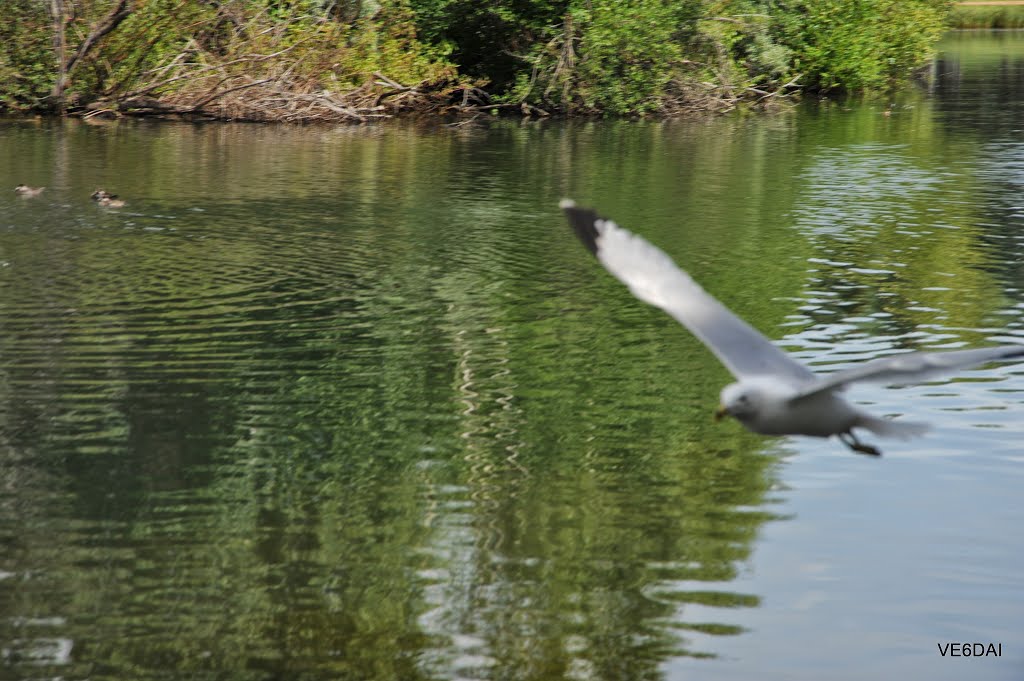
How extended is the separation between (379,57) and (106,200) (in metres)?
14.1

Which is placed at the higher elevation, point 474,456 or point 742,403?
point 742,403

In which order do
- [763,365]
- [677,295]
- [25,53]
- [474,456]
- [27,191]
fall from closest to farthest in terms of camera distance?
1. [763,365]
2. [677,295]
3. [474,456]
4. [27,191]
5. [25,53]

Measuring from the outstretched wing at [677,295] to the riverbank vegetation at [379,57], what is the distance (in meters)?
23.7

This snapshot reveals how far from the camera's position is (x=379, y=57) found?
101 ft

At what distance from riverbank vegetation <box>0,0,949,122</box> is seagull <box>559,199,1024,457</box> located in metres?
23.7

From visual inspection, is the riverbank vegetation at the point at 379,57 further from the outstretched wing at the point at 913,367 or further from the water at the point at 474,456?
the outstretched wing at the point at 913,367

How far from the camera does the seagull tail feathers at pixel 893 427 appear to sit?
15.7 feet

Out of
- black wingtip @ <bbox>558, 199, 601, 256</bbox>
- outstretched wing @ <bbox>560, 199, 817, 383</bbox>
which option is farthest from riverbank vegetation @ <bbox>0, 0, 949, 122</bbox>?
outstretched wing @ <bbox>560, 199, 817, 383</bbox>

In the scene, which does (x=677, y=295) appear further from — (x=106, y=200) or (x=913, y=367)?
(x=106, y=200)

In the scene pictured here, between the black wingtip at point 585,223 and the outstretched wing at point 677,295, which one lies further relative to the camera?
the black wingtip at point 585,223

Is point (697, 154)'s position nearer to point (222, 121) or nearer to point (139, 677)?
point (222, 121)

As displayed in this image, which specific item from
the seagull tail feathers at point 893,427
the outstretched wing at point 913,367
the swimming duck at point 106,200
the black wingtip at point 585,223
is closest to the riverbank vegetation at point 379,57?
the swimming duck at point 106,200

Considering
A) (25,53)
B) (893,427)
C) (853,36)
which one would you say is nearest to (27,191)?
(25,53)

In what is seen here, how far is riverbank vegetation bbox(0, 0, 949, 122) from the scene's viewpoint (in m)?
28.5
